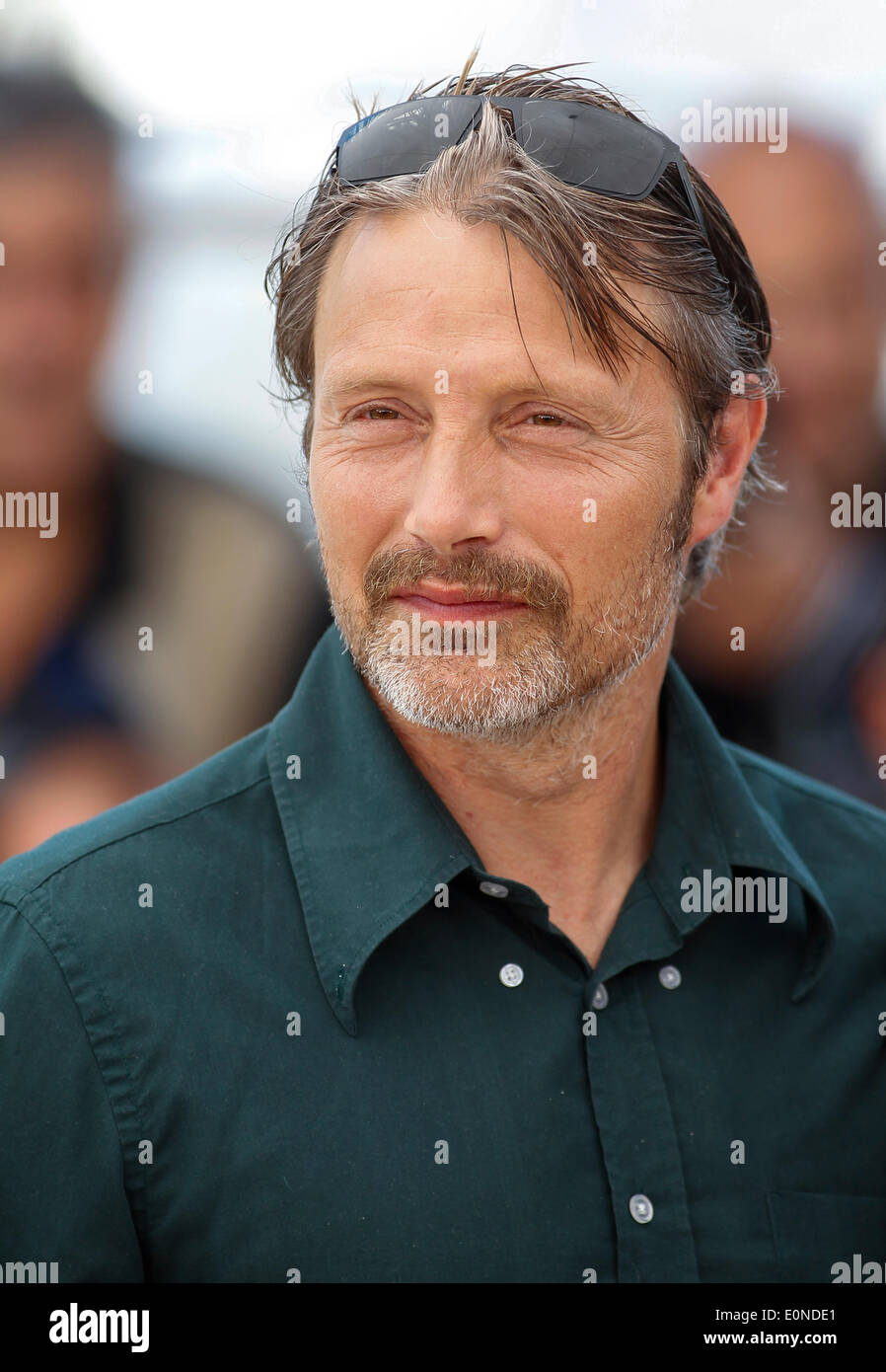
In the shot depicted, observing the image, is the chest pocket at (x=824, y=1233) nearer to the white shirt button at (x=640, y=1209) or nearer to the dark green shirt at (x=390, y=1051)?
the dark green shirt at (x=390, y=1051)

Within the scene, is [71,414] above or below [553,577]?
above

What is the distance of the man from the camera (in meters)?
1.70

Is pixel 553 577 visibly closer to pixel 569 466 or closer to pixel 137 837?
pixel 569 466

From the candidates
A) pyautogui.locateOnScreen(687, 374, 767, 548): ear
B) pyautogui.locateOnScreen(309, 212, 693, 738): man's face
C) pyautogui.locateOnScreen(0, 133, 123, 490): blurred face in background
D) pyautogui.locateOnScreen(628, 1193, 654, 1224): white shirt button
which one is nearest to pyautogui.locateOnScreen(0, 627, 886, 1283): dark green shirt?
pyautogui.locateOnScreen(628, 1193, 654, 1224): white shirt button

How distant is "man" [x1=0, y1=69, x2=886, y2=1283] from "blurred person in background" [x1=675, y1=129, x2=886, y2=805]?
0.84 m

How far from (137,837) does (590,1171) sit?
2.44ft

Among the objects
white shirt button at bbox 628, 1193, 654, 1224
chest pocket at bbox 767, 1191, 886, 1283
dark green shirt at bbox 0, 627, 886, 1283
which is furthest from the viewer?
chest pocket at bbox 767, 1191, 886, 1283

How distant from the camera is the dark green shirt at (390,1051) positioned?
5.52ft

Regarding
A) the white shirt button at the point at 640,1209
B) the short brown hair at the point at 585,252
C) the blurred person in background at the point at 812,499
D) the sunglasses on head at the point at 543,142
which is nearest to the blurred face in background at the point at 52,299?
the short brown hair at the point at 585,252

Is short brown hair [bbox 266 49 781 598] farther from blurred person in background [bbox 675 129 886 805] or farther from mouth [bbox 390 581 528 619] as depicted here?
blurred person in background [bbox 675 129 886 805]

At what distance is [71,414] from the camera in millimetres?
2891

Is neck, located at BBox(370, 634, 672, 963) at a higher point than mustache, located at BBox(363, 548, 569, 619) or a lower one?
lower

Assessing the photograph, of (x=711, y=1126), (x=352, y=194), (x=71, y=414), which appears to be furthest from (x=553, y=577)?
(x=71, y=414)

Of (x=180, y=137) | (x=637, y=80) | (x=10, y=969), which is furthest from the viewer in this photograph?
(x=180, y=137)
